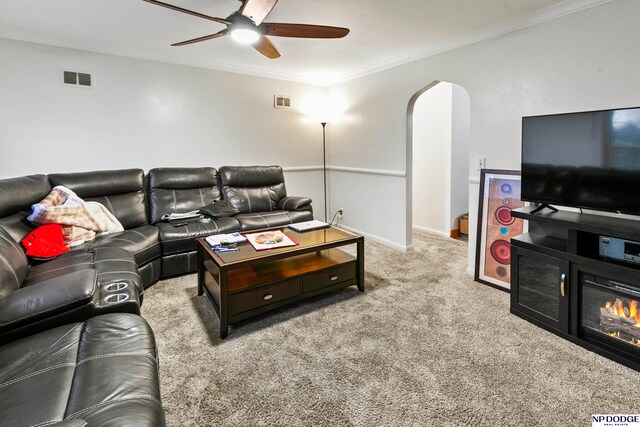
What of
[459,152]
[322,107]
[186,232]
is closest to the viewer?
[186,232]

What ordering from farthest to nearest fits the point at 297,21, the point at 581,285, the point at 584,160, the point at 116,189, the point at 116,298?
1. the point at 116,189
2. the point at 297,21
3. the point at 584,160
4. the point at 581,285
5. the point at 116,298

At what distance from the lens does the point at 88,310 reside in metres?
1.57

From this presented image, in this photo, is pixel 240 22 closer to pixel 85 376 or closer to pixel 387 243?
pixel 85 376

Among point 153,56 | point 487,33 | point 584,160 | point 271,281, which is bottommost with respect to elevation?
point 271,281

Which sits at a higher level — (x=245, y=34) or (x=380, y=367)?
(x=245, y=34)

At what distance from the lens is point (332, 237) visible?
291 centimetres

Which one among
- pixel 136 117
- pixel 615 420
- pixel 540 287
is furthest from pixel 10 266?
pixel 540 287

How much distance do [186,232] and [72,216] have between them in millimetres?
924

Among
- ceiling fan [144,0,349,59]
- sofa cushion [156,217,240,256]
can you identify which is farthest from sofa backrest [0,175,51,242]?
ceiling fan [144,0,349,59]

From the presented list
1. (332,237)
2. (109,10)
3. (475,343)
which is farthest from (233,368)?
(109,10)

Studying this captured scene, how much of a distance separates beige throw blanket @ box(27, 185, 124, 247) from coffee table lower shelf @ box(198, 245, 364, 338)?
100cm

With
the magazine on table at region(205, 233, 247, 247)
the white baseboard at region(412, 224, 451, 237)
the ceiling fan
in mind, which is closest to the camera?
the ceiling fan

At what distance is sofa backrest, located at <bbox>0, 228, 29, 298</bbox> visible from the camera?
1.68m

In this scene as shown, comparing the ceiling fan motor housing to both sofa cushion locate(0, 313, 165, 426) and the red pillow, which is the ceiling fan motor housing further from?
the red pillow
